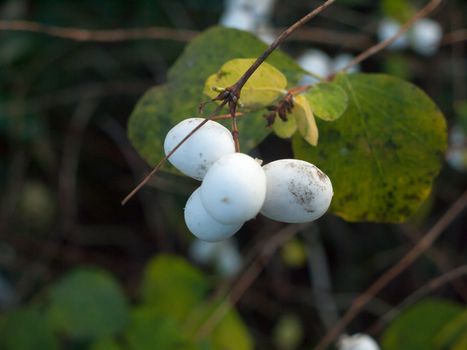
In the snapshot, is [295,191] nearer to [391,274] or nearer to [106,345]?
[391,274]

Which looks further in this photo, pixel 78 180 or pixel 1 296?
pixel 78 180

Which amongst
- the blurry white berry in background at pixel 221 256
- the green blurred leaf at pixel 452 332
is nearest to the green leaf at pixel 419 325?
the green blurred leaf at pixel 452 332

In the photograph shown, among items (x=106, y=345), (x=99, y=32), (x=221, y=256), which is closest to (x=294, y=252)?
(x=221, y=256)

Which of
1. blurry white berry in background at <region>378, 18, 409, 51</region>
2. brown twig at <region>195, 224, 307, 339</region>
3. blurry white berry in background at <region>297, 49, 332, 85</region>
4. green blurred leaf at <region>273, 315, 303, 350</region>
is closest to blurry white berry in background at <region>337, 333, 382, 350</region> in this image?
brown twig at <region>195, 224, 307, 339</region>

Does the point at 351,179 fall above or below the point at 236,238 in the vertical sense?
below

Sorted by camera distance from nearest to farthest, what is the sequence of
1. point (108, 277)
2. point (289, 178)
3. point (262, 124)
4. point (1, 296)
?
point (289, 178) < point (262, 124) < point (108, 277) < point (1, 296)

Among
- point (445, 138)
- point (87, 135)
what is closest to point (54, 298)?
point (87, 135)

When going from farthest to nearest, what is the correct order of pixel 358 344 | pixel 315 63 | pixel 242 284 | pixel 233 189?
pixel 315 63, pixel 242 284, pixel 358 344, pixel 233 189

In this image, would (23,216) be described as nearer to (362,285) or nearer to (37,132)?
(37,132)
